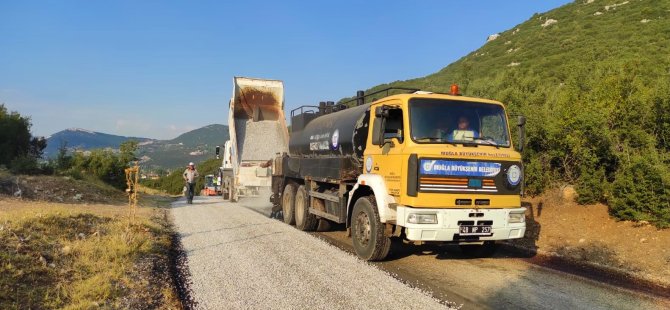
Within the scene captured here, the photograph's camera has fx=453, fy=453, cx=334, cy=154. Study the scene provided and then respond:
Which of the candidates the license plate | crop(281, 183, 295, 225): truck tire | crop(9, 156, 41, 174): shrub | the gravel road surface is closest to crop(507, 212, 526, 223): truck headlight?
the license plate

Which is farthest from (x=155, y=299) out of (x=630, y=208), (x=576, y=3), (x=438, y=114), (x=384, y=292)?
(x=576, y=3)

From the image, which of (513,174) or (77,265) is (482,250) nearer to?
(513,174)

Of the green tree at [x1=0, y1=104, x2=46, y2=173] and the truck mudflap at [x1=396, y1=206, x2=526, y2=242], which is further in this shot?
the green tree at [x1=0, y1=104, x2=46, y2=173]


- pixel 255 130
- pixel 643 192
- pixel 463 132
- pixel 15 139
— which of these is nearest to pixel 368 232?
pixel 463 132

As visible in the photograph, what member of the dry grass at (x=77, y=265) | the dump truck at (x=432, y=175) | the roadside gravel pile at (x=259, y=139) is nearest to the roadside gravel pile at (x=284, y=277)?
the dry grass at (x=77, y=265)

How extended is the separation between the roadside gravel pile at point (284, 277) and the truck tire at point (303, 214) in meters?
1.27

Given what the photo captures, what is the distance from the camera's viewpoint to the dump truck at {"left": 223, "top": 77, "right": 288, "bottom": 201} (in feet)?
59.2

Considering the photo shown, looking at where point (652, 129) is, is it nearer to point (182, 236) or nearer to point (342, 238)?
point (342, 238)

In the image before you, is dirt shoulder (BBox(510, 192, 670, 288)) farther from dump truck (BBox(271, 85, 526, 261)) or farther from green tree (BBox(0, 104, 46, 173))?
green tree (BBox(0, 104, 46, 173))

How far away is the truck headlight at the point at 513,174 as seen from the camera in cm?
710

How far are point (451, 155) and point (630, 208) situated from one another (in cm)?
441

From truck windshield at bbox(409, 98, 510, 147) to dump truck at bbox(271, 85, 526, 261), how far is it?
0.02 metres

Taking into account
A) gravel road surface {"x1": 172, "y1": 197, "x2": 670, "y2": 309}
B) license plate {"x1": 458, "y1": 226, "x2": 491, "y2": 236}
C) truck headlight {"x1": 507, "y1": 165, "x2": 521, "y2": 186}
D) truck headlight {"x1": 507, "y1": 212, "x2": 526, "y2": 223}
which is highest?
truck headlight {"x1": 507, "y1": 165, "x2": 521, "y2": 186}

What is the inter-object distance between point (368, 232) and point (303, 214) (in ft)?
12.3
